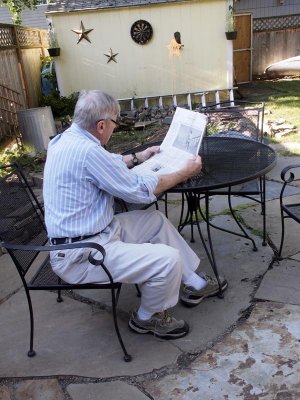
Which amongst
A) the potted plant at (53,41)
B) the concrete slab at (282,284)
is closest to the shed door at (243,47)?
the potted plant at (53,41)

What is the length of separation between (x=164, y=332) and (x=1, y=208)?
104 centimetres

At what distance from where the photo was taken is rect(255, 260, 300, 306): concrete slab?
2.33 m

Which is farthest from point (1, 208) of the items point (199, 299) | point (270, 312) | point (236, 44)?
point (236, 44)

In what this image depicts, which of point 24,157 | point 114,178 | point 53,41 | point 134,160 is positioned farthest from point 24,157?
point 114,178

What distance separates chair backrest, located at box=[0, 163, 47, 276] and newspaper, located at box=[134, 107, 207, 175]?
26.5 inches

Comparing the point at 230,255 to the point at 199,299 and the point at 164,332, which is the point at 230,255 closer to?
the point at 199,299

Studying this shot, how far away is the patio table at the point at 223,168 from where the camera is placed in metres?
2.23

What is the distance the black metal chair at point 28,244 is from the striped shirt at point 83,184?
0.15 metres

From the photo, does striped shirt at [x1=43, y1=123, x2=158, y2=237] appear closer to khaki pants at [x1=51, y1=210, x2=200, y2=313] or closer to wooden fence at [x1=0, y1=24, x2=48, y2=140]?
khaki pants at [x1=51, y1=210, x2=200, y2=313]

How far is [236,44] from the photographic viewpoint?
1222 centimetres

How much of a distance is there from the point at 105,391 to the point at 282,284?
3.96 feet

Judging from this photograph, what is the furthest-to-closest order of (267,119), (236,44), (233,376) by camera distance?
(236,44), (267,119), (233,376)

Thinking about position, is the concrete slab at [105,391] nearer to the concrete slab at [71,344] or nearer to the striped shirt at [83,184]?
the concrete slab at [71,344]

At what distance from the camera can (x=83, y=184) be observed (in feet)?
6.18
